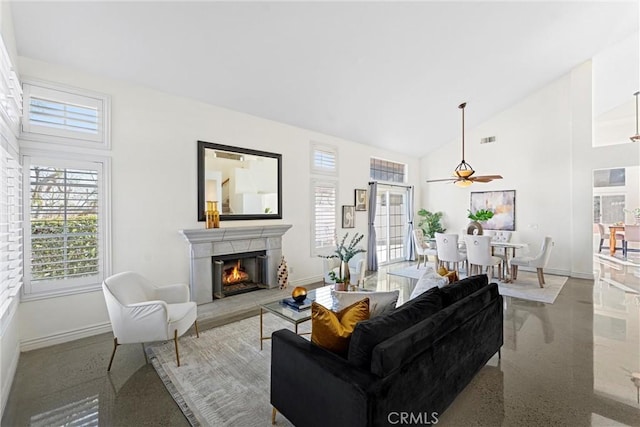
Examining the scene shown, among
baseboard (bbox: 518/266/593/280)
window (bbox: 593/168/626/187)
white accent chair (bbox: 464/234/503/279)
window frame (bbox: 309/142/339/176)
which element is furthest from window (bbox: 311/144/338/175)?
window (bbox: 593/168/626/187)

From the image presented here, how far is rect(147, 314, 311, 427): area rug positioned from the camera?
2.14 m

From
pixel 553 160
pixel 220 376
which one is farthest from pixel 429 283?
pixel 553 160

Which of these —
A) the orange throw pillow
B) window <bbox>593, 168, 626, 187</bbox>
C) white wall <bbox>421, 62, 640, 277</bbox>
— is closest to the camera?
the orange throw pillow

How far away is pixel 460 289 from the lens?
8.07 feet

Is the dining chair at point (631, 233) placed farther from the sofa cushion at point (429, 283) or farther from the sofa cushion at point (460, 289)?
the sofa cushion at point (429, 283)

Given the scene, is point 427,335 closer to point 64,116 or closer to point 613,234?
point 64,116

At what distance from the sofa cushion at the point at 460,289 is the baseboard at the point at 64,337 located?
3.99 metres

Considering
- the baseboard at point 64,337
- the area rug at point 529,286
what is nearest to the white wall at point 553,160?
the area rug at point 529,286

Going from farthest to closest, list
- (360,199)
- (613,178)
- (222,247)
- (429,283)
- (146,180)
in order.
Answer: (613,178) < (360,199) < (222,247) < (146,180) < (429,283)

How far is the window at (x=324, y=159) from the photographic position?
20.0 feet

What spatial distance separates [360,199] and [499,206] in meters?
3.76

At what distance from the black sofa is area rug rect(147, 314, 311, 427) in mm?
388

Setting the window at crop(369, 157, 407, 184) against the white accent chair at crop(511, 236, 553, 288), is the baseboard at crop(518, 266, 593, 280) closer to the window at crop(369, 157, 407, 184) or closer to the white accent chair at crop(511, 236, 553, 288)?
the white accent chair at crop(511, 236, 553, 288)

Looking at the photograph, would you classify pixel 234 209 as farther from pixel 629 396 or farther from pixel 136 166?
pixel 629 396
